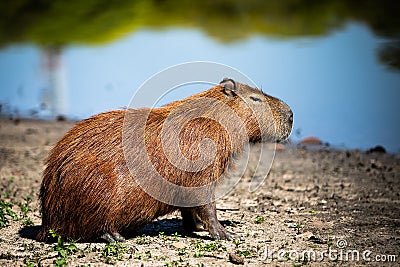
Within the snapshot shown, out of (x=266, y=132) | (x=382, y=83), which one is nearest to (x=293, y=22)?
(x=382, y=83)

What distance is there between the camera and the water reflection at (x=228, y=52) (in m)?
10.9

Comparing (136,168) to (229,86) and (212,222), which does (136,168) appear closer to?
(212,222)

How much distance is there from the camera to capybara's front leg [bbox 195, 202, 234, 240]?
575 centimetres

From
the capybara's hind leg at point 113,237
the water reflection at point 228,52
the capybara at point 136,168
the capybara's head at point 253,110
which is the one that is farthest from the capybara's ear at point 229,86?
the water reflection at point 228,52

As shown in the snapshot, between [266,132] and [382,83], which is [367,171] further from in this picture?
[382,83]

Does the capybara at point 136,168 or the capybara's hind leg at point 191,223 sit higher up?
the capybara at point 136,168

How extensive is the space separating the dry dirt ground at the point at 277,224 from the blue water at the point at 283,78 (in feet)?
4.79

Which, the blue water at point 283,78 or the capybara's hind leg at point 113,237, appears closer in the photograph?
the capybara's hind leg at point 113,237

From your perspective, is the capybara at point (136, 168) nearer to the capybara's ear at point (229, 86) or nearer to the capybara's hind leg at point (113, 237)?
the capybara's hind leg at point (113, 237)

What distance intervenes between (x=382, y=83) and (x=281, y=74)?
168cm

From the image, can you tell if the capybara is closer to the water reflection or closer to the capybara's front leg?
the capybara's front leg

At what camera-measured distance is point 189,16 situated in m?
18.1
